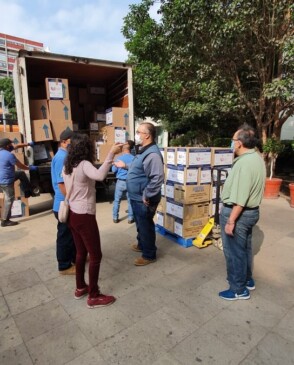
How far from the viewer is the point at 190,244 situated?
3.98 meters

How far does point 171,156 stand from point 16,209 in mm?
3558

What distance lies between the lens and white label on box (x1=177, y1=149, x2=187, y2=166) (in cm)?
380

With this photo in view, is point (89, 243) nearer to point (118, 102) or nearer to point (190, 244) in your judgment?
point (190, 244)

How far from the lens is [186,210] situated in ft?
12.8

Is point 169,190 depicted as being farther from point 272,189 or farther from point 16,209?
point 272,189

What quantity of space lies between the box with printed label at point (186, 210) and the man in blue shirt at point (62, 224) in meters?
1.61

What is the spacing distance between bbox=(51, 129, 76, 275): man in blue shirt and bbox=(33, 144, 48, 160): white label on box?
3243mm

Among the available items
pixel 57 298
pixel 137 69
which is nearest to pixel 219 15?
pixel 137 69

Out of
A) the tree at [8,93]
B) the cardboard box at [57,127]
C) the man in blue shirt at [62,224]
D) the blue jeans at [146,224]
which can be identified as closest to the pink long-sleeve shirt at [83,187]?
Answer: the man in blue shirt at [62,224]

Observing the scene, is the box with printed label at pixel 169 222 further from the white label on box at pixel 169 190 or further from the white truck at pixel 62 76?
the white truck at pixel 62 76

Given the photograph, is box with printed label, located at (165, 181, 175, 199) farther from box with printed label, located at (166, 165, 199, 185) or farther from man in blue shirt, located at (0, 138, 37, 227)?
man in blue shirt, located at (0, 138, 37, 227)

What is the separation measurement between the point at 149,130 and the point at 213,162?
4.69 ft

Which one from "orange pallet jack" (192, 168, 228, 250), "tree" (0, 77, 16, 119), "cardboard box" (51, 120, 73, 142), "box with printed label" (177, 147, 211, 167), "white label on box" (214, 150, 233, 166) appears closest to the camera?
"box with printed label" (177, 147, 211, 167)

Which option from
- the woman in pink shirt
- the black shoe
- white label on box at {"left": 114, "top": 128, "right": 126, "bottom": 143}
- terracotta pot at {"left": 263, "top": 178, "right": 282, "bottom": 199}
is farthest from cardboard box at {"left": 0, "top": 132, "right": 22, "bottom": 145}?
terracotta pot at {"left": 263, "top": 178, "right": 282, "bottom": 199}
